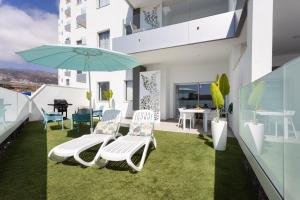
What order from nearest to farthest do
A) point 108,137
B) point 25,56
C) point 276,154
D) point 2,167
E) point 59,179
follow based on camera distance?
1. point 276,154
2. point 59,179
3. point 2,167
4. point 25,56
5. point 108,137

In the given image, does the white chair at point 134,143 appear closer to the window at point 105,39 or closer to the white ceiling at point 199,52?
the white ceiling at point 199,52

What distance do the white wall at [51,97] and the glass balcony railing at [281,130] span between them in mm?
A: 12357

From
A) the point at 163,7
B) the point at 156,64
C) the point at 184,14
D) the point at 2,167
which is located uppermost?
the point at 163,7

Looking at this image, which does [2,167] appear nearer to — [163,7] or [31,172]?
[31,172]

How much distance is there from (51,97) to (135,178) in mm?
11241

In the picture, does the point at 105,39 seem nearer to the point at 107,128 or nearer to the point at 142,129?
the point at 107,128

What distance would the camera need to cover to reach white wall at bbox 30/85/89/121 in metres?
11.1

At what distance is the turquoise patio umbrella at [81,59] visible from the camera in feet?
14.5

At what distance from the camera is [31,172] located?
3.53m

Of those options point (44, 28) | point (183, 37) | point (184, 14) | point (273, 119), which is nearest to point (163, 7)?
point (184, 14)

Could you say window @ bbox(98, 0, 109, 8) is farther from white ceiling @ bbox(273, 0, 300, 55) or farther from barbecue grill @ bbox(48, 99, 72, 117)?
white ceiling @ bbox(273, 0, 300, 55)

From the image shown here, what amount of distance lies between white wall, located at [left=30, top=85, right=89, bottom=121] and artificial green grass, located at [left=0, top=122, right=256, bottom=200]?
7262 mm

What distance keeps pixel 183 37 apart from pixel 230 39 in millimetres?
1928

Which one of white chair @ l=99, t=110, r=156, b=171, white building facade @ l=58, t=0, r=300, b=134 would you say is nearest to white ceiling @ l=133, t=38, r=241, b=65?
white building facade @ l=58, t=0, r=300, b=134
